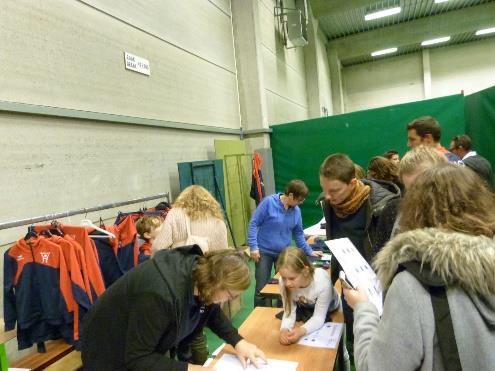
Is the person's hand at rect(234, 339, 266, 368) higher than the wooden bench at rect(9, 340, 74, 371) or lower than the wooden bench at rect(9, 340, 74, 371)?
higher

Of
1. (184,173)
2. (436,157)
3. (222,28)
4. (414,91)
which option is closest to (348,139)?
(222,28)

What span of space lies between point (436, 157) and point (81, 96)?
244cm

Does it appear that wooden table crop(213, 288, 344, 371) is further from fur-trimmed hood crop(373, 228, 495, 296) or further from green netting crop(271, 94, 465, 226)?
green netting crop(271, 94, 465, 226)

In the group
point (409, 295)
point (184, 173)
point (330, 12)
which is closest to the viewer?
point (409, 295)

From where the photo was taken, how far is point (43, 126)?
7.88 feet

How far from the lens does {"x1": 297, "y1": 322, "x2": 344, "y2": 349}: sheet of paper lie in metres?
1.67

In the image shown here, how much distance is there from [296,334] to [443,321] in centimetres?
105

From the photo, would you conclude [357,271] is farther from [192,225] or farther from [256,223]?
[256,223]

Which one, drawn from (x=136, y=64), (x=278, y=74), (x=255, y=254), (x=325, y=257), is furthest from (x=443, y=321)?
(x=278, y=74)

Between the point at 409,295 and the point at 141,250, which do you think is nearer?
the point at 409,295

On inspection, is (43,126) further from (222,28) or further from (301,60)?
(301,60)

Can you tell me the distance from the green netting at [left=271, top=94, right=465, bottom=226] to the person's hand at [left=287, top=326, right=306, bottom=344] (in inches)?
162

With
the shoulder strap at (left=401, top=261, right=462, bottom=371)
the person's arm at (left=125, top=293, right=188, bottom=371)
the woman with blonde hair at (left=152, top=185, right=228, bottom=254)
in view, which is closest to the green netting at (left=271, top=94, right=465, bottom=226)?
the woman with blonde hair at (left=152, top=185, right=228, bottom=254)

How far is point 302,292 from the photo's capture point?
6.26ft
